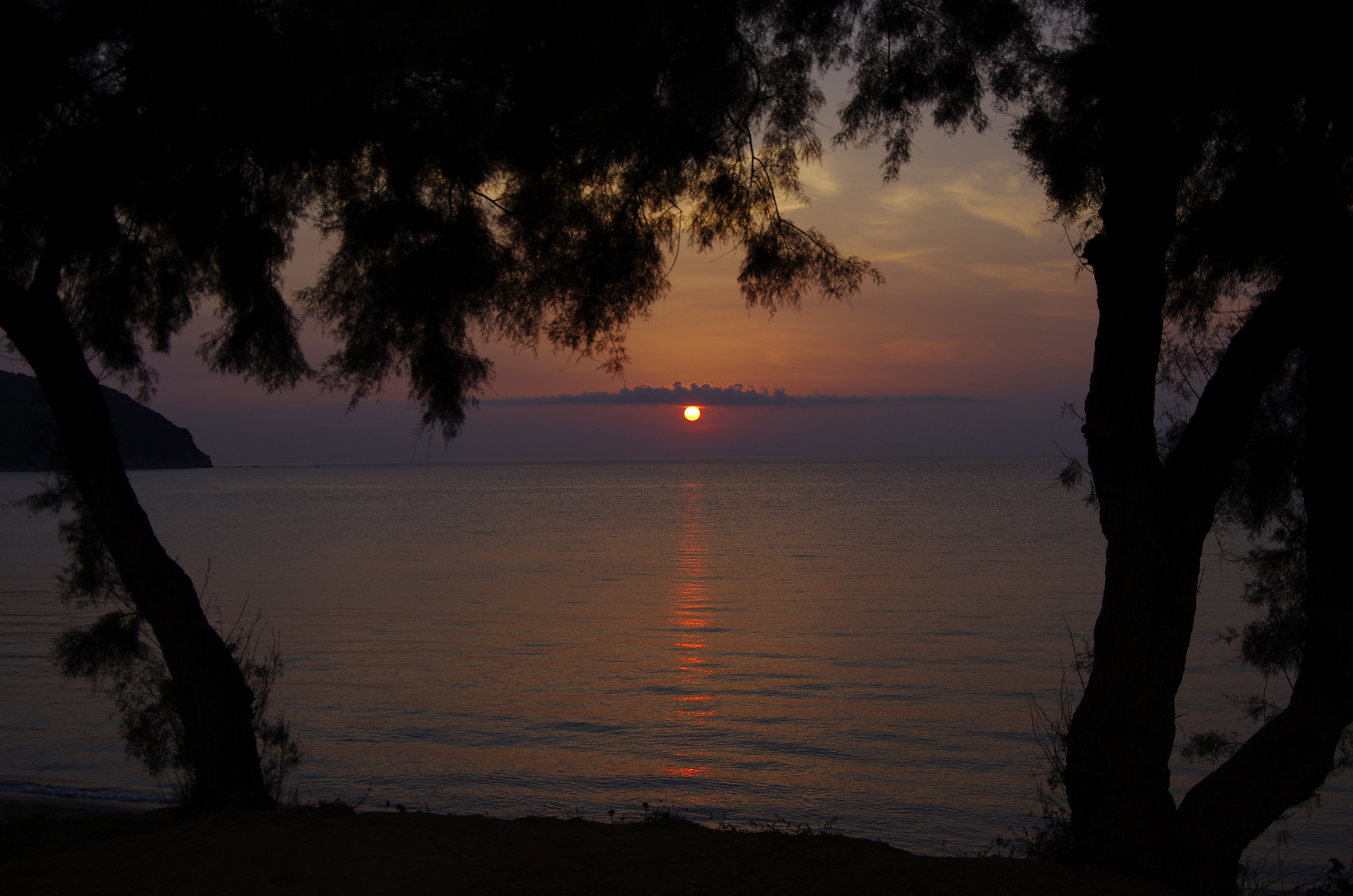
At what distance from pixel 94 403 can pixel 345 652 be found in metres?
11.6

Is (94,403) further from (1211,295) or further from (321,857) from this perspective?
(1211,295)

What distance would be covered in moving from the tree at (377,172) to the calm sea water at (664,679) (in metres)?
4.86

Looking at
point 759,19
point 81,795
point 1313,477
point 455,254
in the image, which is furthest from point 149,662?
point 1313,477

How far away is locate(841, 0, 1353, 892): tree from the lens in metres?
4.87

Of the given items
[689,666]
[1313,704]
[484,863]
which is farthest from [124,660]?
[689,666]

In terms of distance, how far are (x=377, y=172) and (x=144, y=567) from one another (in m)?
2.96

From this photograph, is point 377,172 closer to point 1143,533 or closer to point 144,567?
point 144,567

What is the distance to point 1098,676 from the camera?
200 inches

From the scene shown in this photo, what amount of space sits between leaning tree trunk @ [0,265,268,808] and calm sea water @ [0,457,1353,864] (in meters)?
3.23

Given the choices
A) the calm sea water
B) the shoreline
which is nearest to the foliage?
the shoreline

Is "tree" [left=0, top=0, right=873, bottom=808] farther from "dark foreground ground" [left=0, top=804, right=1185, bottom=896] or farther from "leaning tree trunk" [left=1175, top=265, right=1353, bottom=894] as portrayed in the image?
"leaning tree trunk" [left=1175, top=265, right=1353, bottom=894]

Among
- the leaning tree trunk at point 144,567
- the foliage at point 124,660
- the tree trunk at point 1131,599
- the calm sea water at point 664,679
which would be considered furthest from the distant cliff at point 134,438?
the tree trunk at point 1131,599

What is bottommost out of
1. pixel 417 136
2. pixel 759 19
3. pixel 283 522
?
pixel 283 522

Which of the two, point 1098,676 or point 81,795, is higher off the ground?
point 1098,676
